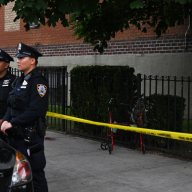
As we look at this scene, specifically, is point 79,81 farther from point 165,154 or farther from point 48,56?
point 48,56

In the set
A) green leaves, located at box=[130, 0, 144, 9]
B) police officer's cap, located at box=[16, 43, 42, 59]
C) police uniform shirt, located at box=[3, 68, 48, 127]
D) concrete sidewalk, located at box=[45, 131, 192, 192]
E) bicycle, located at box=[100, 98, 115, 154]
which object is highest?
green leaves, located at box=[130, 0, 144, 9]

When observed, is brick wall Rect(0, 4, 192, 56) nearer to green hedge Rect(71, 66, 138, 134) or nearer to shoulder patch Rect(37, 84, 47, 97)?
green hedge Rect(71, 66, 138, 134)

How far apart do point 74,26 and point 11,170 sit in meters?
6.99

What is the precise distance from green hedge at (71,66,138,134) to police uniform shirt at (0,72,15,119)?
3.90m

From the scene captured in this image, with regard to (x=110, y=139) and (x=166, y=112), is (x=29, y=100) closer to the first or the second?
(x=166, y=112)

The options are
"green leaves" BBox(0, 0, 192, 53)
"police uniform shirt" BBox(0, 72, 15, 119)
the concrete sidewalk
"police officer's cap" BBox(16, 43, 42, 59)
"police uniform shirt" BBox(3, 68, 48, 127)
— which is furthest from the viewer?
"green leaves" BBox(0, 0, 192, 53)

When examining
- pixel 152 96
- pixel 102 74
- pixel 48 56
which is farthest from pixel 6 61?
pixel 48 56

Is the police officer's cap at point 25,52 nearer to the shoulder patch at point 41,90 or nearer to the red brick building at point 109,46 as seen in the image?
the shoulder patch at point 41,90

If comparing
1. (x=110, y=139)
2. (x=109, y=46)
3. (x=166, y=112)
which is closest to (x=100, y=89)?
(x=110, y=139)

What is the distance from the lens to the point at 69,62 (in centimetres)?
1675

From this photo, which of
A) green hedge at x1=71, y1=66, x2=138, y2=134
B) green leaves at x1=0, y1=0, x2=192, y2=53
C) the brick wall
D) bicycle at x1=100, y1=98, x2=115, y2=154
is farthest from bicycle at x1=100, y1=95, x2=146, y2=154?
the brick wall

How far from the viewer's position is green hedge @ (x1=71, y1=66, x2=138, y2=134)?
980cm

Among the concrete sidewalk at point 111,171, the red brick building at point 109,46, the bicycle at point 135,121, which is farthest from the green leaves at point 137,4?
the red brick building at point 109,46

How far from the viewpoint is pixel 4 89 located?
6.07 m
